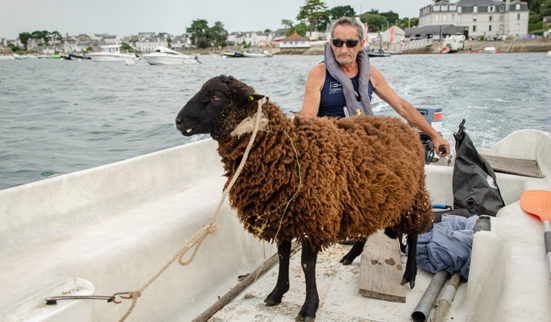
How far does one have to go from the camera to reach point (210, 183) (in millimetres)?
4832

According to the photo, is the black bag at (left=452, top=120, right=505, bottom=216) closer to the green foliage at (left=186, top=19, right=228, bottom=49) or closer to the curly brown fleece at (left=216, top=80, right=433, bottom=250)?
the curly brown fleece at (left=216, top=80, right=433, bottom=250)

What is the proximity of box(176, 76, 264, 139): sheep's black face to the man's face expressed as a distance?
1402 mm

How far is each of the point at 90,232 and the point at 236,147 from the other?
5.23 feet

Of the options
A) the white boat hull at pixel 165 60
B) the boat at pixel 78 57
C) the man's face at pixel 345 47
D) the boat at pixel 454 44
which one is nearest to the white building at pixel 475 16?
the boat at pixel 454 44

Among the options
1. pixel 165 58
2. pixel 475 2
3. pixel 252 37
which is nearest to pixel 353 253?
pixel 165 58

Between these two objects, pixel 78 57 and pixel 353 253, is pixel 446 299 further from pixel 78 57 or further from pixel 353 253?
pixel 78 57

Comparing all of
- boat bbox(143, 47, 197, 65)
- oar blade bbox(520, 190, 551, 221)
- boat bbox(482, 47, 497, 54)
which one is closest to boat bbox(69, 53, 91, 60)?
boat bbox(143, 47, 197, 65)

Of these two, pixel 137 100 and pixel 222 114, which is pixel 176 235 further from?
pixel 137 100

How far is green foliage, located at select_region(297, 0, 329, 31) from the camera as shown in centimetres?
12394

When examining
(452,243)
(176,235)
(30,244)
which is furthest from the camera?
(452,243)

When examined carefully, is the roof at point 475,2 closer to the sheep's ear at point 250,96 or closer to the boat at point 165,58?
the boat at point 165,58

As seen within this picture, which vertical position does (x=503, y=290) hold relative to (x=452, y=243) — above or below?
above

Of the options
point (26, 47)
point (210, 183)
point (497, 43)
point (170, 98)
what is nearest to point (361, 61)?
point (210, 183)

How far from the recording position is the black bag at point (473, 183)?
4.24 m
